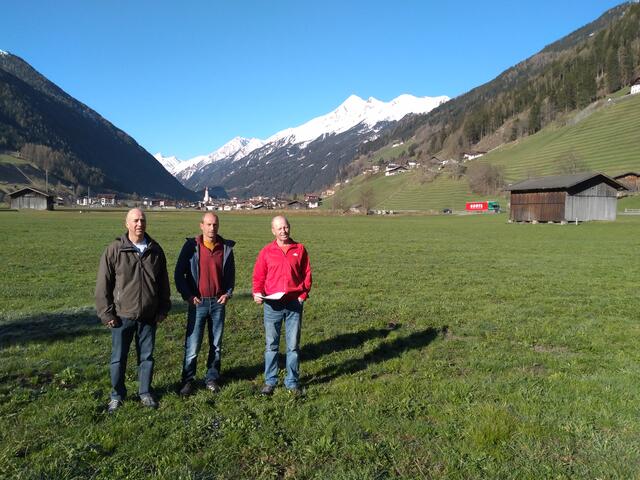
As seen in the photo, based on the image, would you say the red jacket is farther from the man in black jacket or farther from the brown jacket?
the brown jacket

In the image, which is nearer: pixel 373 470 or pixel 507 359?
pixel 373 470

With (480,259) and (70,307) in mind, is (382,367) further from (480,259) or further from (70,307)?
(480,259)

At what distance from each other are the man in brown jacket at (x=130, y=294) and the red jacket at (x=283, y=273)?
145cm

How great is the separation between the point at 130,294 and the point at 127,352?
2.78ft

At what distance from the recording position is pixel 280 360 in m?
7.99

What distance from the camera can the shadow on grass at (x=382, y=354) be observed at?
24.0 ft

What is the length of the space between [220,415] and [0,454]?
2.28 meters

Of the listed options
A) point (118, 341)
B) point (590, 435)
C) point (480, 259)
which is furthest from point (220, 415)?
point (480, 259)

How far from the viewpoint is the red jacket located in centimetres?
647

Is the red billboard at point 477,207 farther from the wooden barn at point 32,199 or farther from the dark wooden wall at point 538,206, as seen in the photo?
the wooden barn at point 32,199

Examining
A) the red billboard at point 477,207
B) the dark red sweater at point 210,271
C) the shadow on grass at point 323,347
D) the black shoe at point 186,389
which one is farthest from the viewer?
the red billboard at point 477,207

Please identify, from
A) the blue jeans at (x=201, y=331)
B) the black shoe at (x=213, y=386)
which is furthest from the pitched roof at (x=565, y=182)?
the black shoe at (x=213, y=386)

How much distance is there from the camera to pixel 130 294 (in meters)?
5.75

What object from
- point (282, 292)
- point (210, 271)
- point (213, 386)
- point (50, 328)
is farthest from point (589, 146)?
point (213, 386)
